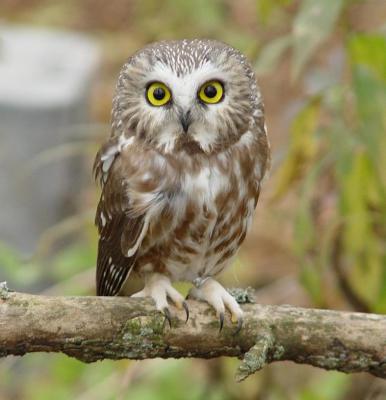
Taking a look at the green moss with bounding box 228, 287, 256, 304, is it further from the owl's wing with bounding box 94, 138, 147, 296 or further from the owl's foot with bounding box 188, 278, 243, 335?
the owl's wing with bounding box 94, 138, 147, 296

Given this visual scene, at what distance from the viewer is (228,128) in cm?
327

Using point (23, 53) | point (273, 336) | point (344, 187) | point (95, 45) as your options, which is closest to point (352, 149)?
point (344, 187)

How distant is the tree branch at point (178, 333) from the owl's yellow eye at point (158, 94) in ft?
2.08

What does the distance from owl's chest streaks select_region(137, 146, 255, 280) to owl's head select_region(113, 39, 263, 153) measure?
0.10 metres

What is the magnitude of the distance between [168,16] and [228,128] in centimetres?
610

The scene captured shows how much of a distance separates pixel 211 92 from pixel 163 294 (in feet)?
2.13

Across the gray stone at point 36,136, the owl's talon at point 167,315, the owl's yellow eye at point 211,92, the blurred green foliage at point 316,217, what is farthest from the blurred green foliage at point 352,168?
the gray stone at point 36,136

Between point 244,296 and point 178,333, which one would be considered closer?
point 178,333

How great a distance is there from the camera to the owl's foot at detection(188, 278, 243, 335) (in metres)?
2.98

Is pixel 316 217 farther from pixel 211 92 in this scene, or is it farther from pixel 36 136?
pixel 36 136

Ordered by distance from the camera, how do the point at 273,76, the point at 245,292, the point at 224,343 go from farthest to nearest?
the point at 273,76 < the point at 245,292 < the point at 224,343

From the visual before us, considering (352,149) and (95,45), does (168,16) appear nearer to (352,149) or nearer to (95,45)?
(95,45)

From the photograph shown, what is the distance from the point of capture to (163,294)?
3.20 m

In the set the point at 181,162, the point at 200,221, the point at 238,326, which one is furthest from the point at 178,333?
the point at 181,162
